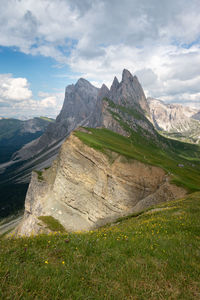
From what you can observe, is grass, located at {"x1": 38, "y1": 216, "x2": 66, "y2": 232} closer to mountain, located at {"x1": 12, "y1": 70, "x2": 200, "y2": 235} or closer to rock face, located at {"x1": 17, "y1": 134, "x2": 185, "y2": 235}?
mountain, located at {"x1": 12, "y1": 70, "x2": 200, "y2": 235}

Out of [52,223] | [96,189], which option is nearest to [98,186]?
[96,189]

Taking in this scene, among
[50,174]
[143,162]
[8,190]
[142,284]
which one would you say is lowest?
[8,190]

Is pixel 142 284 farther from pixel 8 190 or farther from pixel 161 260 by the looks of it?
pixel 8 190

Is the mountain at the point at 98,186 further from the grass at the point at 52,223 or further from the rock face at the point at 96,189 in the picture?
the grass at the point at 52,223

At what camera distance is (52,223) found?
3903 cm

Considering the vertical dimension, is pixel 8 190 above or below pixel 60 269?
below

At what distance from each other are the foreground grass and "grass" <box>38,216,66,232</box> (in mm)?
32552

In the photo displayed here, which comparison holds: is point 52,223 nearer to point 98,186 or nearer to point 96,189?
point 96,189

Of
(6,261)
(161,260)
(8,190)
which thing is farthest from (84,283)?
(8,190)

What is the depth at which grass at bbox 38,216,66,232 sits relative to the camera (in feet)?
119

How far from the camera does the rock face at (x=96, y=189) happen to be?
41844 millimetres

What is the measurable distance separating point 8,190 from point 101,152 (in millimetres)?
192042

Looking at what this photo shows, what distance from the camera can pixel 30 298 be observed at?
3766mm

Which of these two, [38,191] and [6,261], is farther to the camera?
[38,191]
